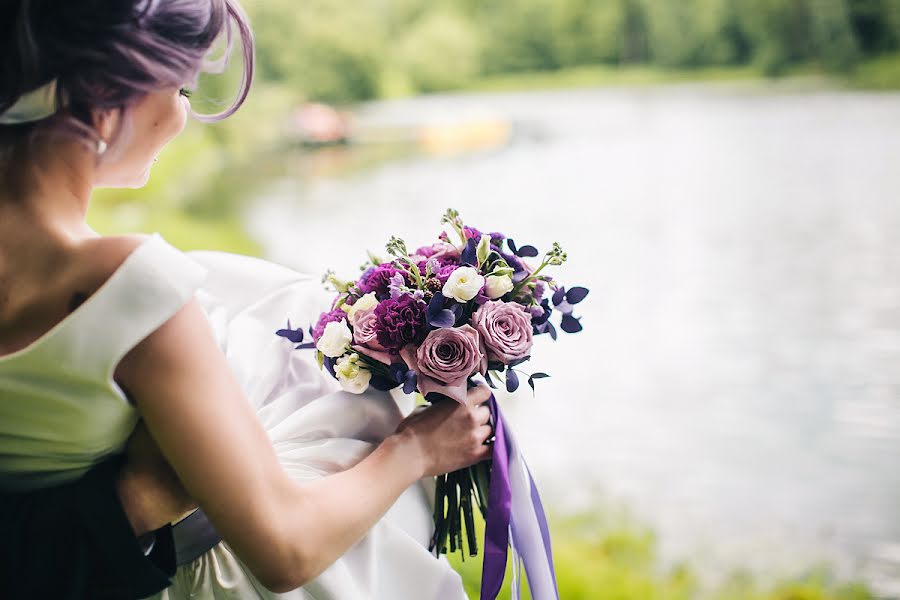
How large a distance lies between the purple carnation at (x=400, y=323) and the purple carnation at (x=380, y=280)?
5cm

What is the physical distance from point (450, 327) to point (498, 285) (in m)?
0.08

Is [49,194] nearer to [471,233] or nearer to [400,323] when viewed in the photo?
[400,323]

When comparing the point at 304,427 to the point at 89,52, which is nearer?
the point at 89,52

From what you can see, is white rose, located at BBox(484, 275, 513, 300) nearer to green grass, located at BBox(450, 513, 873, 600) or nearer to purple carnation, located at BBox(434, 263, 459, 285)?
purple carnation, located at BBox(434, 263, 459, 285)

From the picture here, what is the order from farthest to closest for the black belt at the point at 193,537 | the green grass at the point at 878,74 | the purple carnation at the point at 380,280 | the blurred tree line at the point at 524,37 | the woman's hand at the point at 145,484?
the blurred tree line at the point at 524,37
the green grass at the point at 878,74
the purple carnation at the point at 380,280
the black belt at the point at 193,537
the woman's hand at the point at 145,484

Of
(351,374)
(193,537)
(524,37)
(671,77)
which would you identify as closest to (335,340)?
(351,374)

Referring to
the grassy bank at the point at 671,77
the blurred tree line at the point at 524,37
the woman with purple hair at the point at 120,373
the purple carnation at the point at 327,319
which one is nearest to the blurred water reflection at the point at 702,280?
the grassy bank at the point at 671,77

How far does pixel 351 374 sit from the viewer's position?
3.30 feet

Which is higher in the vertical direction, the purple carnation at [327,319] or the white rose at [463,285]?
the white rose at [463,285]

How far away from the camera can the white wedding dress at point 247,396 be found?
73 centimetres

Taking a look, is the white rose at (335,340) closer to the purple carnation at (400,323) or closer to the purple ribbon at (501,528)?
the purple carnation at (400,323)

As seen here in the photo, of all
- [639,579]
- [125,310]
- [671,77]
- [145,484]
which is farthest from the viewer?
[671,77]

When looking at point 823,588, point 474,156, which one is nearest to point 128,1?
point 823,588

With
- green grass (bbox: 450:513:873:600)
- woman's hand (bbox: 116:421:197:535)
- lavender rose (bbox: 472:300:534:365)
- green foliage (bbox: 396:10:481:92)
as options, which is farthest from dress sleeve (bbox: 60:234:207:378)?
green foliage (bbox: 396:10:481:92)
